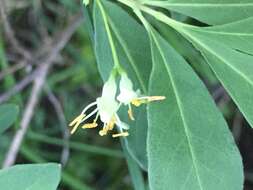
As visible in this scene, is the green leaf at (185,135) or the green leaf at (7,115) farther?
the green leaf at (7,115)

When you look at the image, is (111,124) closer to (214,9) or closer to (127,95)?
(127,95)

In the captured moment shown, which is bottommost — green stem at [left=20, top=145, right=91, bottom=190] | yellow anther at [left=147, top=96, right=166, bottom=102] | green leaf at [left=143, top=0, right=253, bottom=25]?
green stem at [left=20, top=145, right=91, bottom=190]

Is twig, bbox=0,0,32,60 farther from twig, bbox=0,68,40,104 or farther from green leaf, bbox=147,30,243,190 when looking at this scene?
green leaf, bbox=147,30,243,190

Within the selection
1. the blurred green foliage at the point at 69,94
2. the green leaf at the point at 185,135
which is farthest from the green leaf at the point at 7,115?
the blurred green foliage at the point at 69,94

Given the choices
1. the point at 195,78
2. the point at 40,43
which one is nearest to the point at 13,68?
the point at 40,43

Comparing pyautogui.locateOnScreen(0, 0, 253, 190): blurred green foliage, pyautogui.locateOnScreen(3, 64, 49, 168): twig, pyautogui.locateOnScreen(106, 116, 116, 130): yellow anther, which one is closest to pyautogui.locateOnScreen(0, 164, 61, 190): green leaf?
pyautogui.locateOnScreen(106, 116, 116, 130): yellow anther

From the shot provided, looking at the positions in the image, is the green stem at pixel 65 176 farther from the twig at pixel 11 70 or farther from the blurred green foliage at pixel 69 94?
the twig at pixel 11 70
